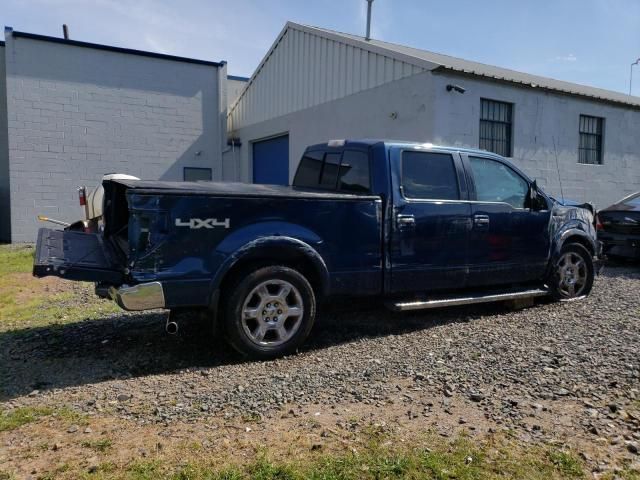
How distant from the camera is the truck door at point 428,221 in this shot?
5086 mm

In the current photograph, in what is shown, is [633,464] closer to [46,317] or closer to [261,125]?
[46,317]

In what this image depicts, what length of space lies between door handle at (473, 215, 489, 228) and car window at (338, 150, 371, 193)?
134cm

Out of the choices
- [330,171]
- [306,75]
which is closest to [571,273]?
[330,171]

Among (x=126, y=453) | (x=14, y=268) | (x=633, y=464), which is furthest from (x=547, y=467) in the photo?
(x=14, y=268)

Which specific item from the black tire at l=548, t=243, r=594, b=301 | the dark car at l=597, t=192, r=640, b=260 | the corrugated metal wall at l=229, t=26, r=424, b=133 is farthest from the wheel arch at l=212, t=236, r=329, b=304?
the corrugated metal wall at l=229, t=26, r=424, b=133

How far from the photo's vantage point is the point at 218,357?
4621 millimetres

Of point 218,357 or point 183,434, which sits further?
point 218,357

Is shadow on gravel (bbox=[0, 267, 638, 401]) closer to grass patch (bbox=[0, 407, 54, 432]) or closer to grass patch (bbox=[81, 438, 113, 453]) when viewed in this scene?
grass patch (bbox=[0, 407, 54, 432])

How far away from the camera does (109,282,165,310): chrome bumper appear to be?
3.94m

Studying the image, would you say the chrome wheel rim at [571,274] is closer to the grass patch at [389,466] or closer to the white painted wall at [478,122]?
the grass patch at [389,466]

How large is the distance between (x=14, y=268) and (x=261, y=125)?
347 inches

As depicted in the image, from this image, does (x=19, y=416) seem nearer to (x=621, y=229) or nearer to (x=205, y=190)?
(x=205, y=190)

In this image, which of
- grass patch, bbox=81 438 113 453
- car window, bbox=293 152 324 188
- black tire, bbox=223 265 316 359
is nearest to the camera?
grass patch, bbox=81 438 113 453

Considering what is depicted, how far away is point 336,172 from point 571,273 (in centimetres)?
349
